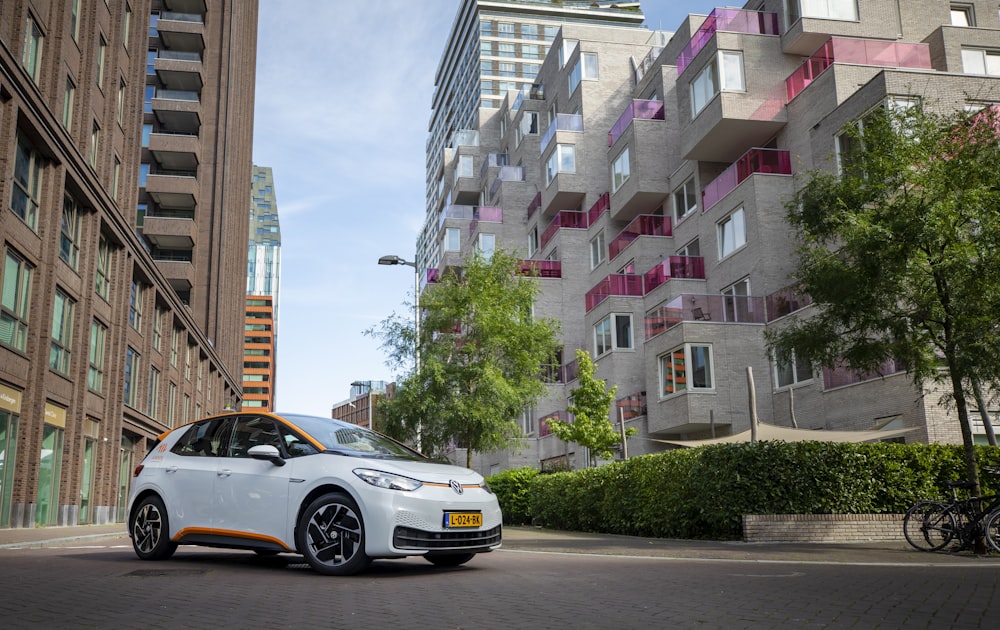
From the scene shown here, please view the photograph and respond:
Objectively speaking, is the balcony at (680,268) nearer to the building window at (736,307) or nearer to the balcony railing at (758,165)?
the balcony railing at (758,165)

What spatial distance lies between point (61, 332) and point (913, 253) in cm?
2283

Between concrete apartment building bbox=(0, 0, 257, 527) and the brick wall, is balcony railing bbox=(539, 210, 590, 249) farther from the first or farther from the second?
the brick wall

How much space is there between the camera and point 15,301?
22625 millimetres

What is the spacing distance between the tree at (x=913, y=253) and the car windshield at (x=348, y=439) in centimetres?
774

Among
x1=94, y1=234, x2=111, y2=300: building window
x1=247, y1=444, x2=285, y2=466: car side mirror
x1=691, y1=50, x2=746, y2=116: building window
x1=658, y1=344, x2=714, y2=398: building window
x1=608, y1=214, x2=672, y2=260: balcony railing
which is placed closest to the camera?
x1=247, y1=444, x2=285, y2=466: car side mirror

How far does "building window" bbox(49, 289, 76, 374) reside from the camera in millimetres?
25844

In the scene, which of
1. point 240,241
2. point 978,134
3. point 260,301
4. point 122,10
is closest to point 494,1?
point 240,241

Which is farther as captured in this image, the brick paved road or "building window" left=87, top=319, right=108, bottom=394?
"building window" left=87, top=319, right=108, bottom=394

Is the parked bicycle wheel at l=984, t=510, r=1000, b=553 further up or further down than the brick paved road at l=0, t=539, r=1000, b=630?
further up

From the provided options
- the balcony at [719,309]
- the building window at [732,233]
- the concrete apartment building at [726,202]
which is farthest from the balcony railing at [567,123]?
the balcony at [719,309]

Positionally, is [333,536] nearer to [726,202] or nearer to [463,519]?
[463,519]

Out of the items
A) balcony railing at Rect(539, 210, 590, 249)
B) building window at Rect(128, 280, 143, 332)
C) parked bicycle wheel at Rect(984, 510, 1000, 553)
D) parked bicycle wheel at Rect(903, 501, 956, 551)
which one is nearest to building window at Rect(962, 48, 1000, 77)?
parked bicycle wheel at Rect(903, 501, 956, 551)

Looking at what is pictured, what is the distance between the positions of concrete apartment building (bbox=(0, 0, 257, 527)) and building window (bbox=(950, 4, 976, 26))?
28.6 m

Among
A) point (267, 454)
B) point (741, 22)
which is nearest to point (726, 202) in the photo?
point (741, 22)
